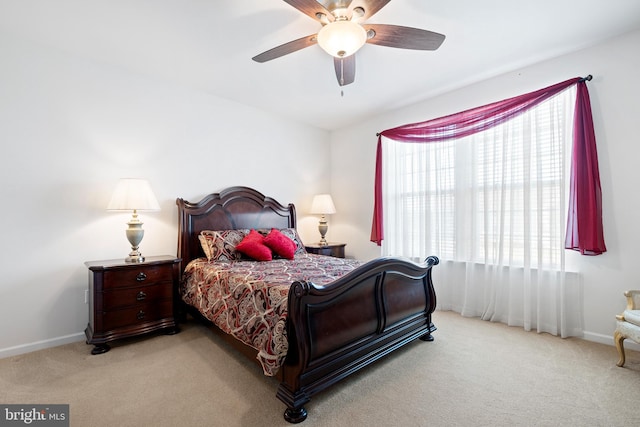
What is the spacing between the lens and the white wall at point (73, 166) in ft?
8.05

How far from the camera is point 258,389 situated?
191 centimetres

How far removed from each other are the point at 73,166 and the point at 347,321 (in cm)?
285

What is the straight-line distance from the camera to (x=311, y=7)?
1.79 meters

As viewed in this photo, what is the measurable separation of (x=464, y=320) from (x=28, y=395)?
3695 mm

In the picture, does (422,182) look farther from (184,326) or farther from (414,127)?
(184,326)

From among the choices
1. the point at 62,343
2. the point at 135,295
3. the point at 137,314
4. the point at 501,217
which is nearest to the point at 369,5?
the point at 501,217

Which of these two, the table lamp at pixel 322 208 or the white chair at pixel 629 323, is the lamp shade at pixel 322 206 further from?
the white chair at pixel 629 323

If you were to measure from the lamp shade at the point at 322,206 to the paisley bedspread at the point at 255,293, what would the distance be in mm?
1259

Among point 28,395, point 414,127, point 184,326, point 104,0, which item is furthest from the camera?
point 414,127

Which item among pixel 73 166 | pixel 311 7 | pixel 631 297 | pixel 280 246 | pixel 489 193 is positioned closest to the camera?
pixel 311 7

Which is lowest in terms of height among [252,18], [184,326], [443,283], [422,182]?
[184,326]

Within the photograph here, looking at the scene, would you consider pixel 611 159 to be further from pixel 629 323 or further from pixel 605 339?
pixel 605 339

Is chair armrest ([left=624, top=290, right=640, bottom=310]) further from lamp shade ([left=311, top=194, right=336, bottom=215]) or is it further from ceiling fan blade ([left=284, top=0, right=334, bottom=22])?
lamp shade ([left=311, top=194, right=336, bottom=215])

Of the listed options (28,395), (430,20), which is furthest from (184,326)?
(430,20)
